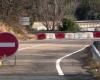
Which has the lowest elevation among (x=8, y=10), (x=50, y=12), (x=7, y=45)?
(x=50, y=12)

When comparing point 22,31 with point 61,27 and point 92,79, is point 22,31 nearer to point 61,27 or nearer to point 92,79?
point 61,27

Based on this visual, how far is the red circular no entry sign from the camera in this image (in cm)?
1648

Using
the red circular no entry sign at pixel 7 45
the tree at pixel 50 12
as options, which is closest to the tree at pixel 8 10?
the tree at pixel 50 12

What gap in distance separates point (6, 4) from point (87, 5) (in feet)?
207

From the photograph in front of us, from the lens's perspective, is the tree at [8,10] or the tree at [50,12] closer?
the tree at [8,10]

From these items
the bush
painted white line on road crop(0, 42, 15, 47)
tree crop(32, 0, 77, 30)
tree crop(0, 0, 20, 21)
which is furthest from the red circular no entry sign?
tree crop(32, 0, 77, 30)

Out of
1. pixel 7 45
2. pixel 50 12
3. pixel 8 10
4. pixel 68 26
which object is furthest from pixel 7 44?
pixel 50 12

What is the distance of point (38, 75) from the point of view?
51.6 feet

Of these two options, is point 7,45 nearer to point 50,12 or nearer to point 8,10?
point 8,10

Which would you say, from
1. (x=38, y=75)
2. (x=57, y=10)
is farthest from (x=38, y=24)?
(x=38, y=75)

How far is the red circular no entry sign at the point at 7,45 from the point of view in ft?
54.1

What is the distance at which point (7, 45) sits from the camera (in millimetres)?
16641

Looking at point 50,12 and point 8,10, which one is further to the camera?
point 50,12

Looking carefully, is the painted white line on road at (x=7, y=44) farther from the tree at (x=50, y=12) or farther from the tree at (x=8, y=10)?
the tree at (x=50, y=12)
